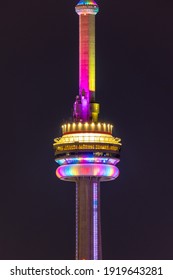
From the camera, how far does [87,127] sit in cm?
17212

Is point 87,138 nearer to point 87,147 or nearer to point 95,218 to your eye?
point 87,147

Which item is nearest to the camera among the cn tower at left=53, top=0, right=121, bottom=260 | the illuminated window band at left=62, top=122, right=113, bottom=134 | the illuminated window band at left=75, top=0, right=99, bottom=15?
the cn tower at left=53, top=0, right=121, bottom=260

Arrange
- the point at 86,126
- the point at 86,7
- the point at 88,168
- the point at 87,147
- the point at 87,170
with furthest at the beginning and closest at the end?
the point at 86,7 → the point at 86,126 → the point at 87,170 → the point at 88,168 → the point at 87,147

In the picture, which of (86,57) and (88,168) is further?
(86,57)

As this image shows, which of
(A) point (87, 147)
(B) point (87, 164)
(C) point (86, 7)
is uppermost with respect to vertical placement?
(C) point (86, 7)

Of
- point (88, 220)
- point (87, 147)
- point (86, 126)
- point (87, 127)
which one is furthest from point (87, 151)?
point (88, 220)

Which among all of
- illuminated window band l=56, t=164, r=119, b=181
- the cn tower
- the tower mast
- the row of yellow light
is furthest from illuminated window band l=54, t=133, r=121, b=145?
the tower mast

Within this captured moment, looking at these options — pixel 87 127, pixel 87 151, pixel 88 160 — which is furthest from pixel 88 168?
pixel 87 127

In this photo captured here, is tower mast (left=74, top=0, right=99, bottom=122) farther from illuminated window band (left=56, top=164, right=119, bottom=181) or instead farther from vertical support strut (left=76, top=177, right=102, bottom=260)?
vertical support strut (left=76, top=177, right=102, bottom=260)

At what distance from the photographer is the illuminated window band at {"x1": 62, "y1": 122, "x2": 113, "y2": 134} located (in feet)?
564

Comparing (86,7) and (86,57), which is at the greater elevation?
(86,7)

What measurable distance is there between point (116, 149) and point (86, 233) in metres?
11.4

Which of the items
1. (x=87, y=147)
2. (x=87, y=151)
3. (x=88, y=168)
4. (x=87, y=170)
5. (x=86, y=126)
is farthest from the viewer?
(x=86, y=126)
